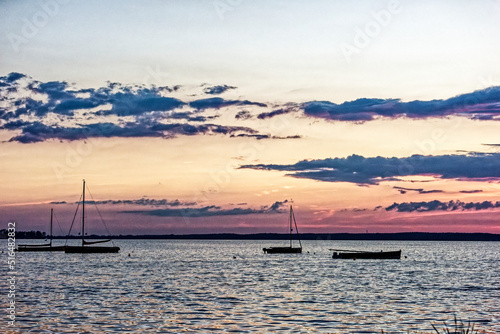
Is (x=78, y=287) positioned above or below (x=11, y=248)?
below

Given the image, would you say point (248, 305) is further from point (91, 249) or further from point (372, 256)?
point (91, 249)

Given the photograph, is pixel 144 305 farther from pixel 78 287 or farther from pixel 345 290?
pixel 345 290

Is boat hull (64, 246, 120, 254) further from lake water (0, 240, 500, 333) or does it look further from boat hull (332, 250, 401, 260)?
lake water (0, 240, 500, 333)

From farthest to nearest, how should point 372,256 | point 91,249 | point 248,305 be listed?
point 91,249, point 372,256, point 248,305

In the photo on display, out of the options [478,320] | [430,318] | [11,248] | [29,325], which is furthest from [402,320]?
[11,248]

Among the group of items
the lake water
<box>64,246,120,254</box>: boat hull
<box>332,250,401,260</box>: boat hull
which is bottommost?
<box>332,250,401,260</box>: boat hull

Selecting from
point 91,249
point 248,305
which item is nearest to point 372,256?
point 91,249

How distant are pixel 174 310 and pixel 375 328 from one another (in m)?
17.4

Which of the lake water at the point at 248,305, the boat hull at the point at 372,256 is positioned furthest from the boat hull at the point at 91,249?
the lake water at the point at 248,305

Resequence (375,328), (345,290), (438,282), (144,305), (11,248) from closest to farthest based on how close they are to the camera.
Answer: (375,328) → (11,248) → (144,305) → (345,290) → (438,282)

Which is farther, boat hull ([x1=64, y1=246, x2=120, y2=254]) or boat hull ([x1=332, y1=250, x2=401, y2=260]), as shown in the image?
boat hull ([x1=64, y1=246, x2=120, y2=254])

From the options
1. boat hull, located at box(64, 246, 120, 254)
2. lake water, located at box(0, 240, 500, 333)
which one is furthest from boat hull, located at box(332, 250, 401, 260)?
lake water, located at box(0, 240, 500, 333)

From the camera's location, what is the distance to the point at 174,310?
51.7 m

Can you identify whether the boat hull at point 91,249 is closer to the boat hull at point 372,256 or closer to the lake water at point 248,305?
the boat hull at point 372,256
